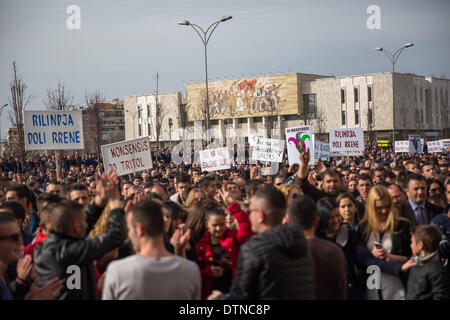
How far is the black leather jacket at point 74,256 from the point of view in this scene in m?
4.08

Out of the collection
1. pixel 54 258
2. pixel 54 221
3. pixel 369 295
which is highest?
pixel 54 221

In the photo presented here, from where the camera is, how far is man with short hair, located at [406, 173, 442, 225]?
23.8 ft

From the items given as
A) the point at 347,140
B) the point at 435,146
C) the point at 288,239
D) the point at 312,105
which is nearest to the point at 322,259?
the point at 288,239

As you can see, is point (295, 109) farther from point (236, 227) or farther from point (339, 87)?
point (236, 227)

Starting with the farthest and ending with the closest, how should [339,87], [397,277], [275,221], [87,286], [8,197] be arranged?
[339,87] → [8,197] → [397,277] → [87,286] → [275,221]

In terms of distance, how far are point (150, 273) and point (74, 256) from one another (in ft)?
3.06

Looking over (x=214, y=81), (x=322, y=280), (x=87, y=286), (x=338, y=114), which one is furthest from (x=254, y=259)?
(x=214, y=81)

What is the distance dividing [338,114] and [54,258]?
280 ft

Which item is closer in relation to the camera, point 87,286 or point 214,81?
point 87,286

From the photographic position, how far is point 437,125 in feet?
300

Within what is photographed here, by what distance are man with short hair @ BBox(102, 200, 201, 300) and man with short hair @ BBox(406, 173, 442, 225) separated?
4609 millimetres

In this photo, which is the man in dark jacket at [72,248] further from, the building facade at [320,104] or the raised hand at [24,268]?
the building facade at [320,104]

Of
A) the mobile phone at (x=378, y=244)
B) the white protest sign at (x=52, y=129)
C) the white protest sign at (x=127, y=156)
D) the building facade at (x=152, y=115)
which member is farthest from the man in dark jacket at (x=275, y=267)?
the building facade at (x=152, y=115)

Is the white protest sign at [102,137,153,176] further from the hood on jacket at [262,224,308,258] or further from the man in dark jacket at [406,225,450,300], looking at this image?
the hood on jacket at [262,224,308,258]
